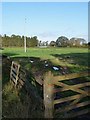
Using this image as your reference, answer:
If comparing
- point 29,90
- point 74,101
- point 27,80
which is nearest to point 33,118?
point 74,101

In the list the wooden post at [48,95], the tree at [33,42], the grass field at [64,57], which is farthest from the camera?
the tree at [33,42]

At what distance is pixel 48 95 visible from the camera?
7.16m

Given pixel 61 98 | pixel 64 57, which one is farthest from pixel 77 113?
pixel 64 57

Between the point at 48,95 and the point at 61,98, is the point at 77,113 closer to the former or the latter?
the point at 61,98

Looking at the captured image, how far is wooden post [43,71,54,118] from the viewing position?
23.2ft

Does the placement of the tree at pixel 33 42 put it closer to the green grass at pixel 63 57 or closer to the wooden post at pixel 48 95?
the green grass at pixel 63 57

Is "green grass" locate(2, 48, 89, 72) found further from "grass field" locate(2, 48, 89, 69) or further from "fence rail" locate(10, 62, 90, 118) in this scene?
"fence rail" locate(10, 62, 90, 118)

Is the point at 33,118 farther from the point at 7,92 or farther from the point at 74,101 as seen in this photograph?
the point at 7,92

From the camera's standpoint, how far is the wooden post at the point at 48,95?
279 inches

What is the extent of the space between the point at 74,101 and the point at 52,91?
92cm

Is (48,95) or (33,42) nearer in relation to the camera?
(48,95)

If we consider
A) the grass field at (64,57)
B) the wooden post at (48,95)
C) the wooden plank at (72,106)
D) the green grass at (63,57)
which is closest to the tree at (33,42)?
the green grass at (63,57)

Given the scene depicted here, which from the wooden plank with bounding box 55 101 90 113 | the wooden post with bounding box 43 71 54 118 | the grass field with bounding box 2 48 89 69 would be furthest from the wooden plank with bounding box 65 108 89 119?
the grass field with bounding box 2 48 89 69

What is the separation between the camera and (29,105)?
812 centimetres
